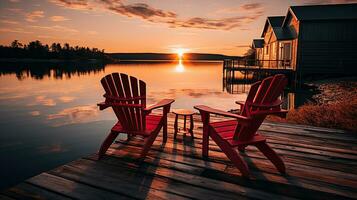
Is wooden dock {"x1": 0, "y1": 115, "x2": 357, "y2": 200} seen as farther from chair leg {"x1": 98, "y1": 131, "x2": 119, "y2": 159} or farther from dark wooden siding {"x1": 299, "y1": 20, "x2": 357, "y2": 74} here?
dark wooden siding {"x1": 299, "y1": 20, "x2": 357, "y2": 74}

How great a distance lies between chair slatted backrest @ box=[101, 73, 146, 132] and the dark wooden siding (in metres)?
17.7

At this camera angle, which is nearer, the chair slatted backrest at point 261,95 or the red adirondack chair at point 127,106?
the chair slatted backrest at point 261,95

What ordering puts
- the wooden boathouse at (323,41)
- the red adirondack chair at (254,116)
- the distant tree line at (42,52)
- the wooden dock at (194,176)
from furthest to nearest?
the distant tree line at (42,52) < the wooden boathouse at (323,41) < the red adirondack chair at (254,116) < the wooden dock at (194,176)

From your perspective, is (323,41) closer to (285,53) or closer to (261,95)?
A: (285,53)

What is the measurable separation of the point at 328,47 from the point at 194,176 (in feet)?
65.0

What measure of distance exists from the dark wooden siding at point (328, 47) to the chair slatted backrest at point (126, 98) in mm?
17652

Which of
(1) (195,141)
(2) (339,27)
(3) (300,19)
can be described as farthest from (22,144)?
(2) (339,27)

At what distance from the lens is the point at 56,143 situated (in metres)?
7.57

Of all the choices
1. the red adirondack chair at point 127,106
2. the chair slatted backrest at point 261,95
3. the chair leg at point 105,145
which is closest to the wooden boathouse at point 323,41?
the chair slatted backrest at point 261,95

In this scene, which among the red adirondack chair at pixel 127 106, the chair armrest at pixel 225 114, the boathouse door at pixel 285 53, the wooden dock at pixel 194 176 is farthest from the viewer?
the boathouse door at pixel 285 53

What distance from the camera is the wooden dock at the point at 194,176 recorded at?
2.49m

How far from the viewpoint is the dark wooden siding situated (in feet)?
58.9

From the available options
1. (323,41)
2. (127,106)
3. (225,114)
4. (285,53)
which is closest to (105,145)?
(127,106)

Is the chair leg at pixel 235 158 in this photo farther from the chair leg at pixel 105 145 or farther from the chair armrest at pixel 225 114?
the chair leg at pixel 105 145
